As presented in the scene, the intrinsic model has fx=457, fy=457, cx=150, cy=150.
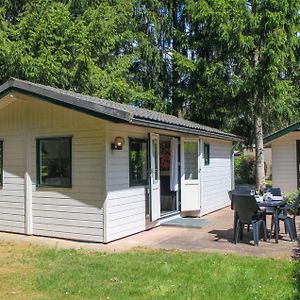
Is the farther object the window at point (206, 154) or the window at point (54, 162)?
the window at point (206, 154)

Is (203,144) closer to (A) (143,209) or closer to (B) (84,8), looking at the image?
(A) (143,209)

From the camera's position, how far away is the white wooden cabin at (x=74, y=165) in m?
8.80

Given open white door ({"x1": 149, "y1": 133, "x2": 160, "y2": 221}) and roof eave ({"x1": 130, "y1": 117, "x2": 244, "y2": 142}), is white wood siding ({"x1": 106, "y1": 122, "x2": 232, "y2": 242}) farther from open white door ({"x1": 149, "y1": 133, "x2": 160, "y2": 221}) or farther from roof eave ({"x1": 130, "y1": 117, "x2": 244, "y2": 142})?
roof eave ({"x1": 130, "y1": 117, "x2": 244, "y2": 142})

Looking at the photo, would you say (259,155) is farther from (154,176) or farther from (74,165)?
(74,165)

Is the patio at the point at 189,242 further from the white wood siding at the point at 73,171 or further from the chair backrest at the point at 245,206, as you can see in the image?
the chair backrest at the point at 245,206

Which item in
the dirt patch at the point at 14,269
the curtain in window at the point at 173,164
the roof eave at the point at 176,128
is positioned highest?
the roof eave at the point at 176,128

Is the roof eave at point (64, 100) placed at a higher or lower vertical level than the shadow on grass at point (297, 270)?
higher

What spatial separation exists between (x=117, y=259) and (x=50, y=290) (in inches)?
70.6

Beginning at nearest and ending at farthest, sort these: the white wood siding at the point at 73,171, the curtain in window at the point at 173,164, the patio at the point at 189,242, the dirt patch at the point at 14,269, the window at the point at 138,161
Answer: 1. the dirt patch at the point at 14,269
2. the patio at the point at 189,242
3. the white wood siding at the point at 73,171
4. the window at the point at 138,161
5. the curtain in window at the point at 173,164

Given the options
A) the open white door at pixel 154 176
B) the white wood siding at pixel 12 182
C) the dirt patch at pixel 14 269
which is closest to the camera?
the dirt patch at pixel 14 269

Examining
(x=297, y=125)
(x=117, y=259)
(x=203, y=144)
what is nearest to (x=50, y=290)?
(x=117, y=259)

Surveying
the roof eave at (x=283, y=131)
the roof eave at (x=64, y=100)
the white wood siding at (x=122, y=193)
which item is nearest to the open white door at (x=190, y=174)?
the white wood siding at (x=122, y=193)

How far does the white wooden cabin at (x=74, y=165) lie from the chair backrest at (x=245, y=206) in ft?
7.40

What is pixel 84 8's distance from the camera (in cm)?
1948
